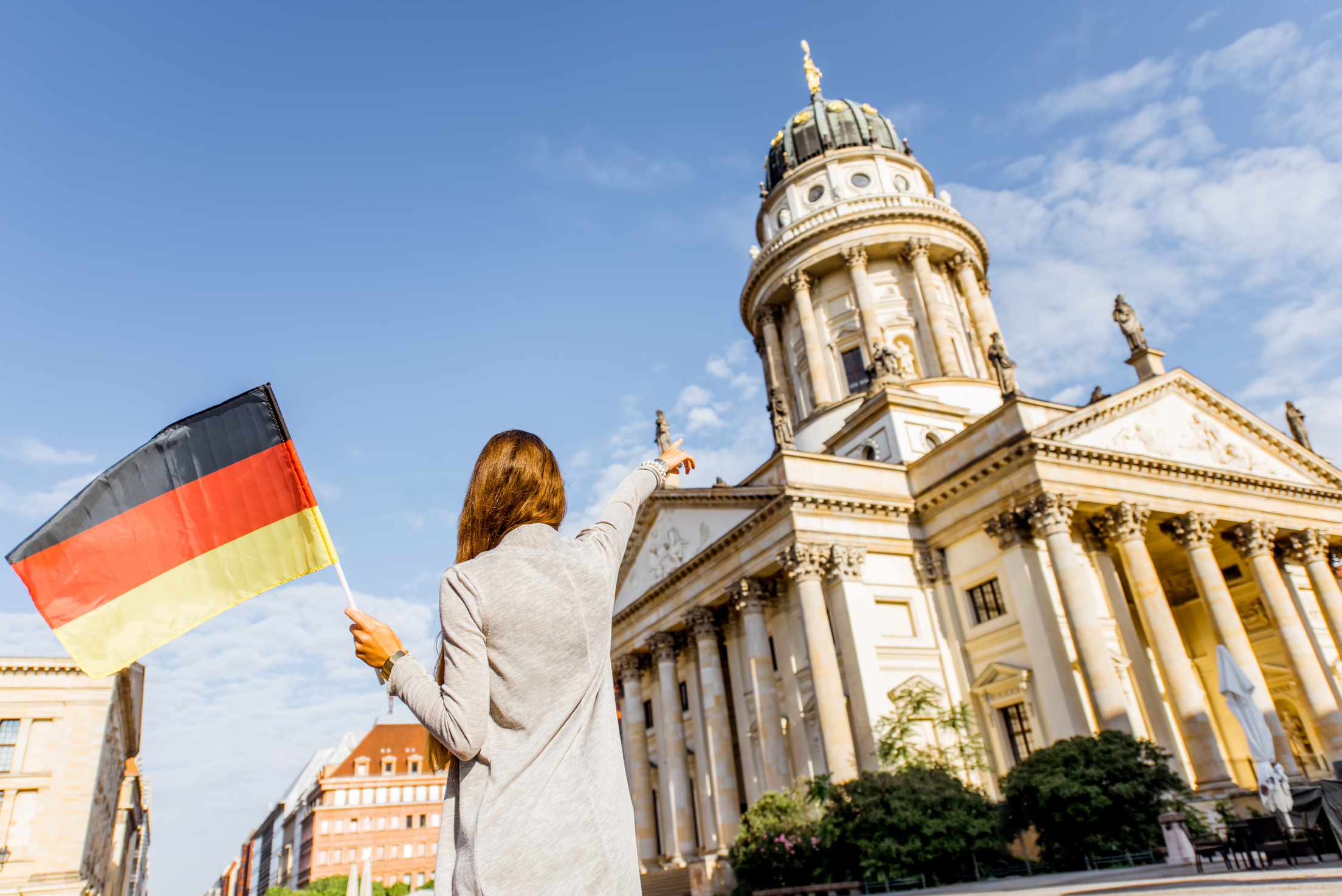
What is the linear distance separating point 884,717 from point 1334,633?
19.5m

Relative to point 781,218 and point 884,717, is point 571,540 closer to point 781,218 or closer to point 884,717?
point 884,717

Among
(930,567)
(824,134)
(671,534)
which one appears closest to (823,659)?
(930,567)

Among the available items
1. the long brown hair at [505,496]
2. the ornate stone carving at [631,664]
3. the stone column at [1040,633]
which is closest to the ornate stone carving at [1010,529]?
the stone column at [1040,633]

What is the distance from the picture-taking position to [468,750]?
7.69 feet

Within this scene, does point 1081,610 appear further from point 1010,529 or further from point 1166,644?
point 1166,644

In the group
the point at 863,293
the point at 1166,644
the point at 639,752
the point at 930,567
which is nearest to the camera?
the point at 1166,644

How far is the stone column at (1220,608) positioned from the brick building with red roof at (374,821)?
78467 millimetres

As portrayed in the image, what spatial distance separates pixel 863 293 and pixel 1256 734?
29.4 metres

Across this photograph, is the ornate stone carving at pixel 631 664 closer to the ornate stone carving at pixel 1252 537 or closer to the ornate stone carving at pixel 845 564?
the ornate stone carving at pixel 845 564

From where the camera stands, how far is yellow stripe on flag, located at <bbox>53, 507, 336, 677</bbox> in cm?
468

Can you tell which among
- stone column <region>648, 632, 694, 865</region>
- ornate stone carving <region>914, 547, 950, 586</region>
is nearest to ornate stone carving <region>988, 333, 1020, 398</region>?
ornate stone carving <region>914, 547, 950, 586</region>

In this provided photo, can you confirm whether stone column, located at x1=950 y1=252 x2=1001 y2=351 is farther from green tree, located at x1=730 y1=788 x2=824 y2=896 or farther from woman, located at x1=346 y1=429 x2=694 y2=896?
woman, located at x1=346 y1=429 x2=694 y2=896

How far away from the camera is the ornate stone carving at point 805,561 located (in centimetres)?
2895

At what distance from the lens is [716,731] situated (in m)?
32.6
